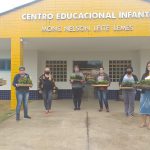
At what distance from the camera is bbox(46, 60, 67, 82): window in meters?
18.8

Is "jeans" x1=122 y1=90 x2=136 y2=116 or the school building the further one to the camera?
the school building

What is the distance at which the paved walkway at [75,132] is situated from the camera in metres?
8.30

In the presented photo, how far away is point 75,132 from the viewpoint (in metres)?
9.54

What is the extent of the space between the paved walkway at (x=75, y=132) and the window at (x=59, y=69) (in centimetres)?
601

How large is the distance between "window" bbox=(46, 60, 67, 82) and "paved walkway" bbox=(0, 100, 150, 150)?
6.01 metres

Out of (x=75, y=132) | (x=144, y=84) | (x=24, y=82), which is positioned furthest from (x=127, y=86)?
(x=24, y=82)

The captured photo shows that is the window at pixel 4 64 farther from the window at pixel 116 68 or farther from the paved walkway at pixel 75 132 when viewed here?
the paved walkway at pixel 75 132

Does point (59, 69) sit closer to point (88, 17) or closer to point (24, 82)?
point (88, 17)

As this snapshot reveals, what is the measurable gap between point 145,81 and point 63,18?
4.86 metres

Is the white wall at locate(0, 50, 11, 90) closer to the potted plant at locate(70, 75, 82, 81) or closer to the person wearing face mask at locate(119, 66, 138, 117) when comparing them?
the potted plant at locate(70, 75, 82, 81)

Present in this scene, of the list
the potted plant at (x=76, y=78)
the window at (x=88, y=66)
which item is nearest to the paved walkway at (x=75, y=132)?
the potted plant at (x=76, y=78)

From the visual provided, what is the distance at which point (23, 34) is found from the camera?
45.5 feet

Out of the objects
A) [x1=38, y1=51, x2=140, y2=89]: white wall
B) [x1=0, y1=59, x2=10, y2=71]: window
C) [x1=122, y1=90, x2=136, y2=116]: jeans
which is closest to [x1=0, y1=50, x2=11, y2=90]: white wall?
[x1=0, y1=59, x2=10, y2=71]: window

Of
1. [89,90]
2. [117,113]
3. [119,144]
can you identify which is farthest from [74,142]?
[89,90]
